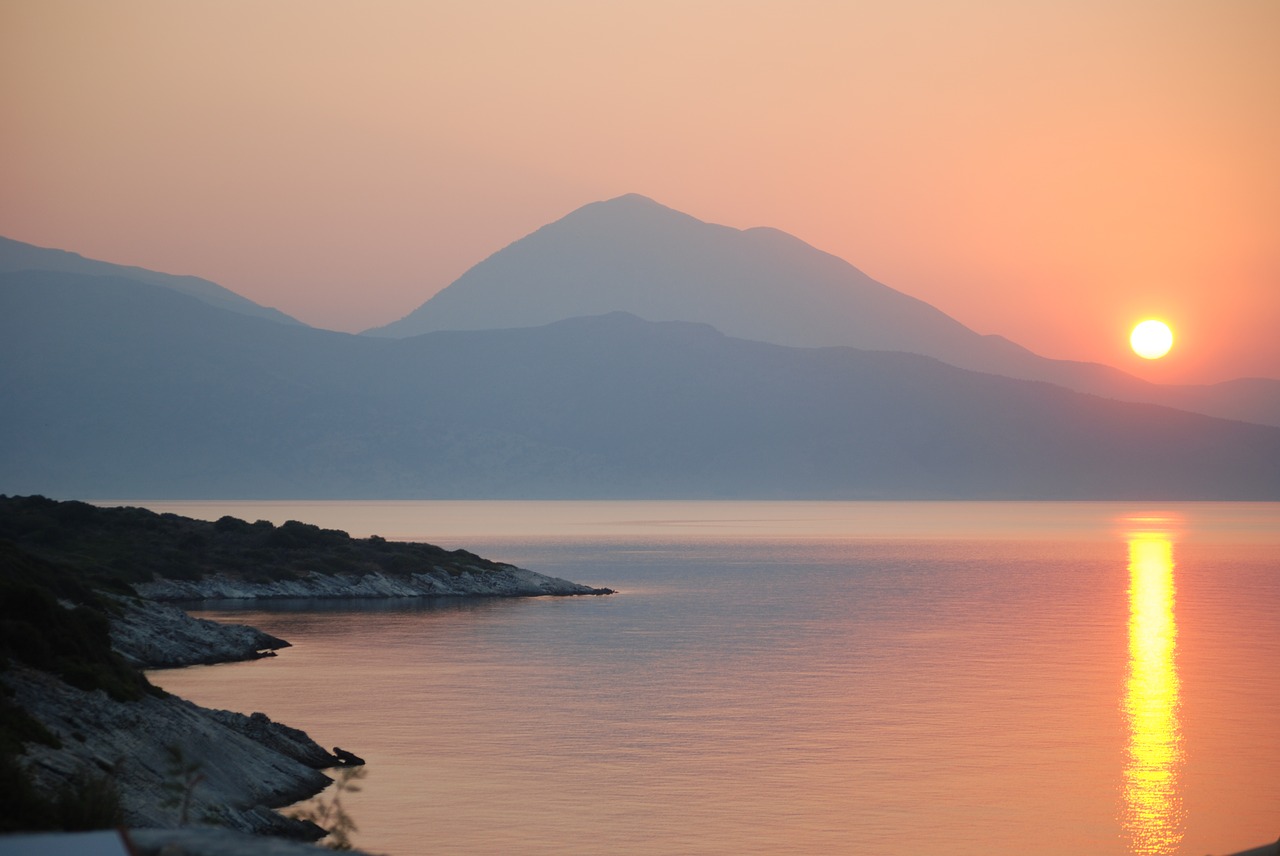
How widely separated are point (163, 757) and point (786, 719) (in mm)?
20735

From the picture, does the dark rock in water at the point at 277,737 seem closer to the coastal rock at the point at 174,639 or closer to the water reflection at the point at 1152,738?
the water reflection at the point at 1152,738

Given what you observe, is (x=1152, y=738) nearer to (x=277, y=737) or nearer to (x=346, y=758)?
(x=346, y=758)

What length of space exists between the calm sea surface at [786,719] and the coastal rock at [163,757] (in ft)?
6.42

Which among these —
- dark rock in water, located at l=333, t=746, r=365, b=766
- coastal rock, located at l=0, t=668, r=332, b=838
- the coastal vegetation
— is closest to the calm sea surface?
dark rock in water, located at l=333, t=746, r=365, b=766

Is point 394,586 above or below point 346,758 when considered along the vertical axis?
above

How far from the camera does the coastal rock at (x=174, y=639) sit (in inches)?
2184

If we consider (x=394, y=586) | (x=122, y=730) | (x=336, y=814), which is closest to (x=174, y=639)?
(x=122, y=730)

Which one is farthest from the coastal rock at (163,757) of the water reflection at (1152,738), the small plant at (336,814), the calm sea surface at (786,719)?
the water reflection at (1152,738)

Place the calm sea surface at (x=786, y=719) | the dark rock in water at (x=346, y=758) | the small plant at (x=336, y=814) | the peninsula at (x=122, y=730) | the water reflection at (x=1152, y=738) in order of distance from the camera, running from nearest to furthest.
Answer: the small plant at (x=336, y=814) < the peninsula at (x=122, y=730) < the calm sea surface at (x=786, y=719) < the water reflection at (x=1152, y=738) < the dark rock in water at (x=346, y=758)

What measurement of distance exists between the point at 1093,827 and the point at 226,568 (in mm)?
72349

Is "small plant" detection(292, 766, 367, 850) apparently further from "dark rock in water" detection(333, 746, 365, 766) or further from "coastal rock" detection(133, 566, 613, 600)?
"coastal rock" detection(133, 566, 613, 600)

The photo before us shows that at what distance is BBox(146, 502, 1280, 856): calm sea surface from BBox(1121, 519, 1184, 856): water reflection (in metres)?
0.12

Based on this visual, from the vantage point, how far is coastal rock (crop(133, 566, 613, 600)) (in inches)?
3580

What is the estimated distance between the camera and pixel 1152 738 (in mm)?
42375
